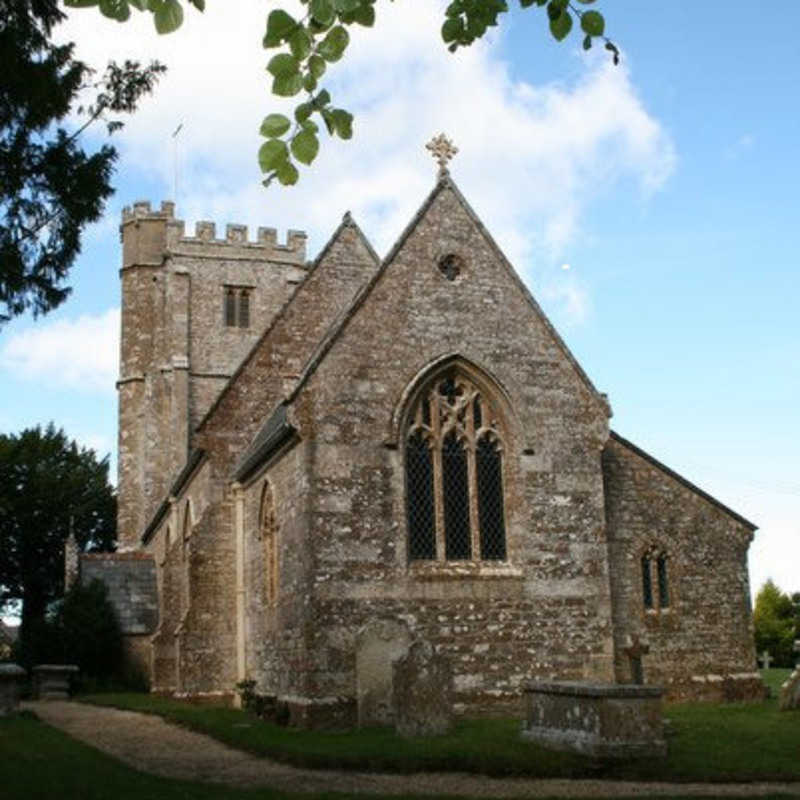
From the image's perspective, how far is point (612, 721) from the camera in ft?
41.2

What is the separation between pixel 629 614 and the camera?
66.9ft

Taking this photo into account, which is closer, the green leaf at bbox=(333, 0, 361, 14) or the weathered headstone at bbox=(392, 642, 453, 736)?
the green leaf at bbox=(333, 0, 361, 14)

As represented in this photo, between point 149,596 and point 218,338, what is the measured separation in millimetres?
12149

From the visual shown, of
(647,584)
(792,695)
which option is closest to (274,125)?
(792,695)

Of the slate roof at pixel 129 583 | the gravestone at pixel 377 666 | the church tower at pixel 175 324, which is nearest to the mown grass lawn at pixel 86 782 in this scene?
the gravestone at pixel 377 666

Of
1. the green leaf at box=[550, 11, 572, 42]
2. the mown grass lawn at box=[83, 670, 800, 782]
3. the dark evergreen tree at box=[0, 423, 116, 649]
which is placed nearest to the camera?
the green leaf at box=[550, 11, 572, 42]

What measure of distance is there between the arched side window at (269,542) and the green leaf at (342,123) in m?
15.7

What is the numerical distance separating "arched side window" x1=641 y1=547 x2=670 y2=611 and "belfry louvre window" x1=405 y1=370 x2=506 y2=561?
379 cm

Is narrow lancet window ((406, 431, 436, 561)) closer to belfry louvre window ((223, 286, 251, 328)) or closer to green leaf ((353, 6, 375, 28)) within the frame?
green leaf ((353, 6, 375, 28))

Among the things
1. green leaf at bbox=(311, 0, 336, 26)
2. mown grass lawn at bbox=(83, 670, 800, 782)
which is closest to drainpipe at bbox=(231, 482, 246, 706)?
mown grass lawn at bbox=(83, 670, 800, 782)

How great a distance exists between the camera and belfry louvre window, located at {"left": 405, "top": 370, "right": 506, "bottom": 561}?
18.3 meters

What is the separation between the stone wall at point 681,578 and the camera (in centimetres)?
2048

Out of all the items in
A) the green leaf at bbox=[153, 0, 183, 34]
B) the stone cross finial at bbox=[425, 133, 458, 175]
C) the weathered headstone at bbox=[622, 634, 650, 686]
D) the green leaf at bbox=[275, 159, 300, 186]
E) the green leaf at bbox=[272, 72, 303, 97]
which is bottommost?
the weathered headstone at bbox=[622, 634, 650, 686]

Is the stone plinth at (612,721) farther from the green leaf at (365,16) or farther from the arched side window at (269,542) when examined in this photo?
the green leaf at (365,16)
